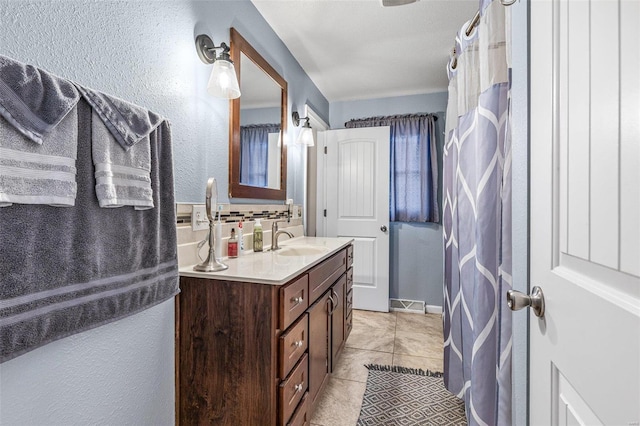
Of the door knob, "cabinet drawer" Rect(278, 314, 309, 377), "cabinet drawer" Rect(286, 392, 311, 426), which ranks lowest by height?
"cabinet drawer" Rect(286, 392, 311, 426)

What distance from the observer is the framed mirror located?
1750 mm

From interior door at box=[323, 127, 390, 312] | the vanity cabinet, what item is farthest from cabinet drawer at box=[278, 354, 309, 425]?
interior door at box=[323, 127, 390, 312]

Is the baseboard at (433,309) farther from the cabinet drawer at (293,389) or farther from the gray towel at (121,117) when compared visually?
the gray towel at (121,117)

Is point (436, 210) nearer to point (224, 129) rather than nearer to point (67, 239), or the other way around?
point (224, 129)

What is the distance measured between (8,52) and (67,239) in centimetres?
48

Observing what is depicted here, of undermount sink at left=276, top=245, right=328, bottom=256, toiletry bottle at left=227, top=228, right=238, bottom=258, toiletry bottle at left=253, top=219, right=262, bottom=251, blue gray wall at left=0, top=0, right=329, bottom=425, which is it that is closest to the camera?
blue gray wall at left=0, top=0, right=329, bottom=425

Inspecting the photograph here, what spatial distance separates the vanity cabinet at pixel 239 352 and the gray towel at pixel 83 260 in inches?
7.0

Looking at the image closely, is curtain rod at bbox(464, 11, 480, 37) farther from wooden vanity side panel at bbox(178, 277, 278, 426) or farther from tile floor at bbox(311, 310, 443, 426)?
tile floor at bbox(311, 310, 443, 426)

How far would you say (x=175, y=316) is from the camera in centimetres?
127

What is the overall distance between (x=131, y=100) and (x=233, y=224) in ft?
2.77

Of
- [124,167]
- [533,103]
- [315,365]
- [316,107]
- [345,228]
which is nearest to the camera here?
[533,103]

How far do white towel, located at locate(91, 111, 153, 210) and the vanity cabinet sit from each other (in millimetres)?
444

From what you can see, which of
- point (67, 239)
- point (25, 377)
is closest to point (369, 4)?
point (67, 239)

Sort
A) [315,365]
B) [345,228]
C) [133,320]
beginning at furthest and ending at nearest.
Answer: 1. [345,228]
2. [315,365]
3. [133,320]
